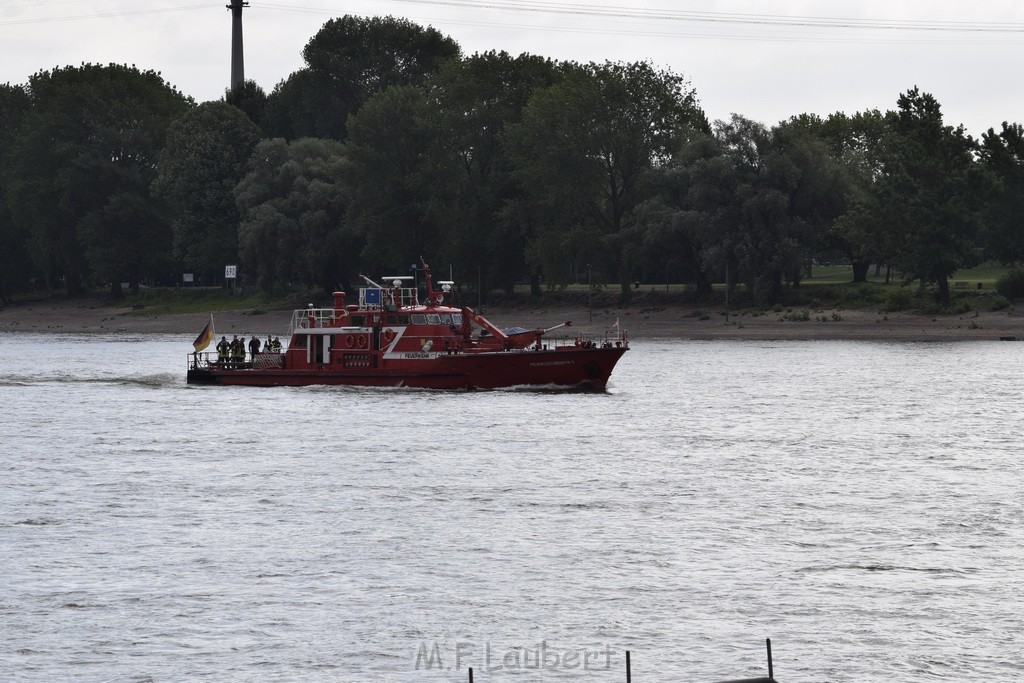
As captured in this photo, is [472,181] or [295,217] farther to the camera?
[295,217]

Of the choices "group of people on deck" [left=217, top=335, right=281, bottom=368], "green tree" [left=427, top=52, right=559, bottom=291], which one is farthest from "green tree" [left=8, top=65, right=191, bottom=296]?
"group of people on deck" [left=217, top=335, right=281, bottom=368]

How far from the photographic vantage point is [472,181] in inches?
5389

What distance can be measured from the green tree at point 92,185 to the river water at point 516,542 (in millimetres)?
96863

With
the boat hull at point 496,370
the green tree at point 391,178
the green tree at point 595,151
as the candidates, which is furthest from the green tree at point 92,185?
the boat hull at point 496,370

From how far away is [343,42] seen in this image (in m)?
176

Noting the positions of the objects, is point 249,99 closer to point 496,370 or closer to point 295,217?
point 295,217

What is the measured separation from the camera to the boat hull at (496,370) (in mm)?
69812

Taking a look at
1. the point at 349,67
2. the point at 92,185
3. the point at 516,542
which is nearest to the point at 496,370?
the point at 516,542

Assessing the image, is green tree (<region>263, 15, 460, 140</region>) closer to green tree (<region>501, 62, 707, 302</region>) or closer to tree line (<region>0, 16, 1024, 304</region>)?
tree line (<region>0, 16, 1024, 304</region>)

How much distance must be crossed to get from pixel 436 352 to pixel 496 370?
2896 millimetres

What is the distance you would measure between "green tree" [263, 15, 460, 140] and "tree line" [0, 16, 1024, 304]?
240 millimetres

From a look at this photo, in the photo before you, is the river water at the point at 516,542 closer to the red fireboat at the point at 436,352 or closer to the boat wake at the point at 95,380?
the red fireboat at the point at 436,352

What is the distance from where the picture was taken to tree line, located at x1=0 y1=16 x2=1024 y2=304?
117 m

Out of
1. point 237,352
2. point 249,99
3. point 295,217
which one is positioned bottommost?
point 237,352
